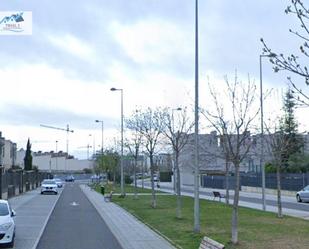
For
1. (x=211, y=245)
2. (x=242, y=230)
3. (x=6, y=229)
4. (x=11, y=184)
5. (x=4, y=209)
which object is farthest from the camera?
(x=11, y=184)

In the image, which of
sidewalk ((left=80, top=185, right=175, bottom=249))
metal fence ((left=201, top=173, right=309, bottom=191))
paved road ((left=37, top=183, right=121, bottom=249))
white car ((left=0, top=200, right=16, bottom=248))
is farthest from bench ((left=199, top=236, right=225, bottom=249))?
metal fence ((left=201, top=173, right=309, bottom=191))

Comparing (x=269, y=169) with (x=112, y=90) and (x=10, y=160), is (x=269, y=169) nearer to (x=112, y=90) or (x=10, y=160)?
(x=112, y=90)

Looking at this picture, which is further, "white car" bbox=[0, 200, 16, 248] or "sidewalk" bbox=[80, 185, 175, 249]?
"sidewalk" bbox=[80, 185, 175, 249]

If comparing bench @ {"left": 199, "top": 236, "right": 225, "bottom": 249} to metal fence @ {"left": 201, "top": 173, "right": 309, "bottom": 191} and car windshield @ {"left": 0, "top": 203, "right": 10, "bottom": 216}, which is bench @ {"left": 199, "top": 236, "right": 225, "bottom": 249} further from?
metal fence @ {"left": 201, "top": 173, "right": 309, "bottom": 191}

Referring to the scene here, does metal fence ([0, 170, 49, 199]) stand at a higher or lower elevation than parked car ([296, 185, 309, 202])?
higher

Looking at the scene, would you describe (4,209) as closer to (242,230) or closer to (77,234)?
(77,234)

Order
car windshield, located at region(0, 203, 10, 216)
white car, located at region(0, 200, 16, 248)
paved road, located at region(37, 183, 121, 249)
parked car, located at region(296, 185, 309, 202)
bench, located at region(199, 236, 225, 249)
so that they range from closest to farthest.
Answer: bench, located at region(199, 236, 225, 249), white car, located at region(0, 200, 16, 248), car windshield, located at region(0, 203, 10, 216), paved road, located at region(37, 183, 121, 249), parked car, located at region(296, 185, 309, 202)

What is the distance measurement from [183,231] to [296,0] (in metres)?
15.0

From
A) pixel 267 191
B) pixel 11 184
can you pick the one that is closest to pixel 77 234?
pixel 11 184

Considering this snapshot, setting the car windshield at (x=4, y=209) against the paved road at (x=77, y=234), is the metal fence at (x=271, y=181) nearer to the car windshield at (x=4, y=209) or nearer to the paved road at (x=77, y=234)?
the paved road at (x=77, y=234)

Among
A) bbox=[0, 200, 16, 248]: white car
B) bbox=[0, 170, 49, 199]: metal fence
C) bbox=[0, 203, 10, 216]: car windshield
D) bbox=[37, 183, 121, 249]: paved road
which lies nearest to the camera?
bbox=[0, 200, 16, 248]: white car

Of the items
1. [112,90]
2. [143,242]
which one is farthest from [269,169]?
[143,242]

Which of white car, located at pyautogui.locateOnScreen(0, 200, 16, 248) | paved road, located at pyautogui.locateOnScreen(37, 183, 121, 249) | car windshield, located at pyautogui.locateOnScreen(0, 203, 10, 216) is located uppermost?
car windshield, located at pyautogui.locateOnScreen(0, 203, 10, 216)

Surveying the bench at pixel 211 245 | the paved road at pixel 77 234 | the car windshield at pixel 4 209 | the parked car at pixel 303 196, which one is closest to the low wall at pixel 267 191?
the parked car at pixel 303 196
